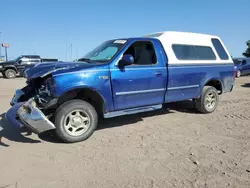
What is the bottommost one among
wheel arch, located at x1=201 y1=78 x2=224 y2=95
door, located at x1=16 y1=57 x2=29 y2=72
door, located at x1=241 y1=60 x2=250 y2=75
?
wheel arch, located at x1=201 y1=78 x2=224 y2=95

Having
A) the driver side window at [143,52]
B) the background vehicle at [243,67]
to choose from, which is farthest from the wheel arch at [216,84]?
the background vehicle at [243,67]

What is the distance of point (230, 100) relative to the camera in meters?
9.05

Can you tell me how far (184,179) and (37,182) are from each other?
1.91 metres

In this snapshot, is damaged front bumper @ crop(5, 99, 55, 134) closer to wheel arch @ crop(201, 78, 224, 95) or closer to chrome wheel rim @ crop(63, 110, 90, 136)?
chrome wheel rim @ crop(63, 110, 90, 136)

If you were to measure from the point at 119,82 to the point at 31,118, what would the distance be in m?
1.83

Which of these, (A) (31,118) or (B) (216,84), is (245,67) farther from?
(A) (31,118)

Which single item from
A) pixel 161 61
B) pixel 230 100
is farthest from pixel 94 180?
pixel 230 100

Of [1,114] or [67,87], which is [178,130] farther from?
[1,114]

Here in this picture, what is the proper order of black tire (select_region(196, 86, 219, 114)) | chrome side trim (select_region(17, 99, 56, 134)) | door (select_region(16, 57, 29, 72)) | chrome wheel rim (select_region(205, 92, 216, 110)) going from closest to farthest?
chrome side trim (select_region(17, 99, 56, 134)) → black tire (select_region(196, 86, 219, 114)) → chrome wheel rim (select_region(205, 92, 216, 110)) → door (select_region(16, 57, 29, 72))

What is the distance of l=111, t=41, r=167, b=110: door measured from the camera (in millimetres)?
5172

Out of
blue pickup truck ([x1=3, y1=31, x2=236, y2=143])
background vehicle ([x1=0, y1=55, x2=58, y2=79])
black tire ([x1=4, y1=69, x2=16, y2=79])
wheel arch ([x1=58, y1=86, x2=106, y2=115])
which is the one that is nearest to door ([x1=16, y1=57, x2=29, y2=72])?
background vehicle ([x1=0, y1=55, x2=58, y2=79])

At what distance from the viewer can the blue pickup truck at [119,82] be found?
4.50 metres

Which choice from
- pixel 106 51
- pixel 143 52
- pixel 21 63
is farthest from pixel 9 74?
pixel 143 52

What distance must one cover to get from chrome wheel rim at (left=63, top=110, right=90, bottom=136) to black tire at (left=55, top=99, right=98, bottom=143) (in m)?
0.05
